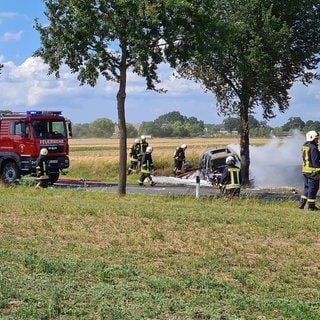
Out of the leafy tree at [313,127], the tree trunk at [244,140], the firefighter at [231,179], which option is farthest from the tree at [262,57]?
the leafy tree at [313,127]

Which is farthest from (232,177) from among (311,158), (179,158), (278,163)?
(278,163)

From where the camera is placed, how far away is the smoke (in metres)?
27.6

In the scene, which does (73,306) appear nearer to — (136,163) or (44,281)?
(44,281)

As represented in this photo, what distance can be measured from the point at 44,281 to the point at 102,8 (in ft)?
35.5

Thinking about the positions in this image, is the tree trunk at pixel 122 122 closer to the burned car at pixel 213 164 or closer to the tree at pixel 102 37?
the tree at pixel 102 37

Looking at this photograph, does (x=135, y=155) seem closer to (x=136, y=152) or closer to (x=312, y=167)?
(x=136, y=152)

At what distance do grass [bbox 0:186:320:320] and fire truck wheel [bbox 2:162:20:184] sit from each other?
34.5 feet

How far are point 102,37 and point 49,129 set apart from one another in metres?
6.94

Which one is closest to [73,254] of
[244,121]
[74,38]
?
[74,38]

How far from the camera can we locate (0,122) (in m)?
21.8

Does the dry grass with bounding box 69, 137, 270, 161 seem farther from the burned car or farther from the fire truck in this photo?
the fire truck

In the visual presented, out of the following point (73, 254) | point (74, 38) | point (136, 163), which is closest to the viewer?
point (73, 254)

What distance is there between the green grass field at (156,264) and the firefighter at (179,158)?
16086 mm

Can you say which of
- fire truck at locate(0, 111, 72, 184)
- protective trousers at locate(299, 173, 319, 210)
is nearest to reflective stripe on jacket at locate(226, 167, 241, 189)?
protective trousers at locate(299, 173, 319, 210)
